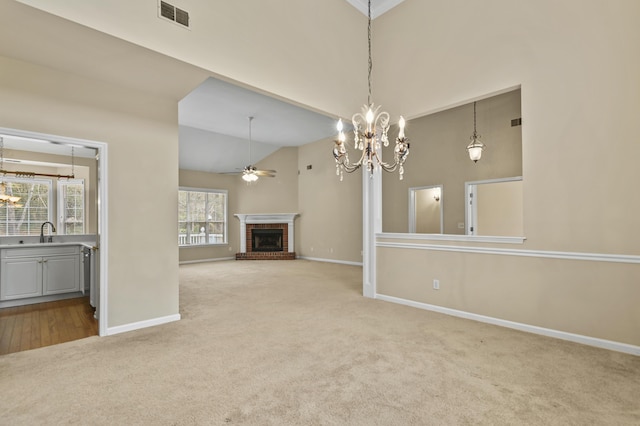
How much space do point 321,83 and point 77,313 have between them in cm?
465

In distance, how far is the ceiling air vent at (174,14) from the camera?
2.80m

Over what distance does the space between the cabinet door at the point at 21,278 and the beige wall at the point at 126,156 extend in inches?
98.2

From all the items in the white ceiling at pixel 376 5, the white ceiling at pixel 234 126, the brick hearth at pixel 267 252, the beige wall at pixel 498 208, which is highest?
the white ceiling at pixel 376 5

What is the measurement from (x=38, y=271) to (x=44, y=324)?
4.97 ft

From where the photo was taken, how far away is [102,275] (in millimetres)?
3359

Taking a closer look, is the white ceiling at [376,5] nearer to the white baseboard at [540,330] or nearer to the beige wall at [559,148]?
the beige wall at [559,148]

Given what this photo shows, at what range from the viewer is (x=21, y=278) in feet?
15.3

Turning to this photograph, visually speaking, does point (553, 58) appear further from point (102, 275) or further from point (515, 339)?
point (102, 275)

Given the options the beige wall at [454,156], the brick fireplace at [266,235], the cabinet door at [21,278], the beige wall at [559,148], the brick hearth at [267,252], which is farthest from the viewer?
the brick fireplace at [266,235]

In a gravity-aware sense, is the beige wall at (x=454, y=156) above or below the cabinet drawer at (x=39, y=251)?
above

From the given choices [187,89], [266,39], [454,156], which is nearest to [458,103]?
[266,39]

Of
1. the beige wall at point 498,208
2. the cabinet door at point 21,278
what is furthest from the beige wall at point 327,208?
the cabinet door at point 21,278

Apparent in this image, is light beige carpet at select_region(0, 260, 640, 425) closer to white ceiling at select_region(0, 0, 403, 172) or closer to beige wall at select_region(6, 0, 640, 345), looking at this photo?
beige wall at select_region(6, 0, 640, 345)

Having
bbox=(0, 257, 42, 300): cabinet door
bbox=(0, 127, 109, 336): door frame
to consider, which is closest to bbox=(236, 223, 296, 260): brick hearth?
bbox=(0, 257, 42, 300): cabinet door
